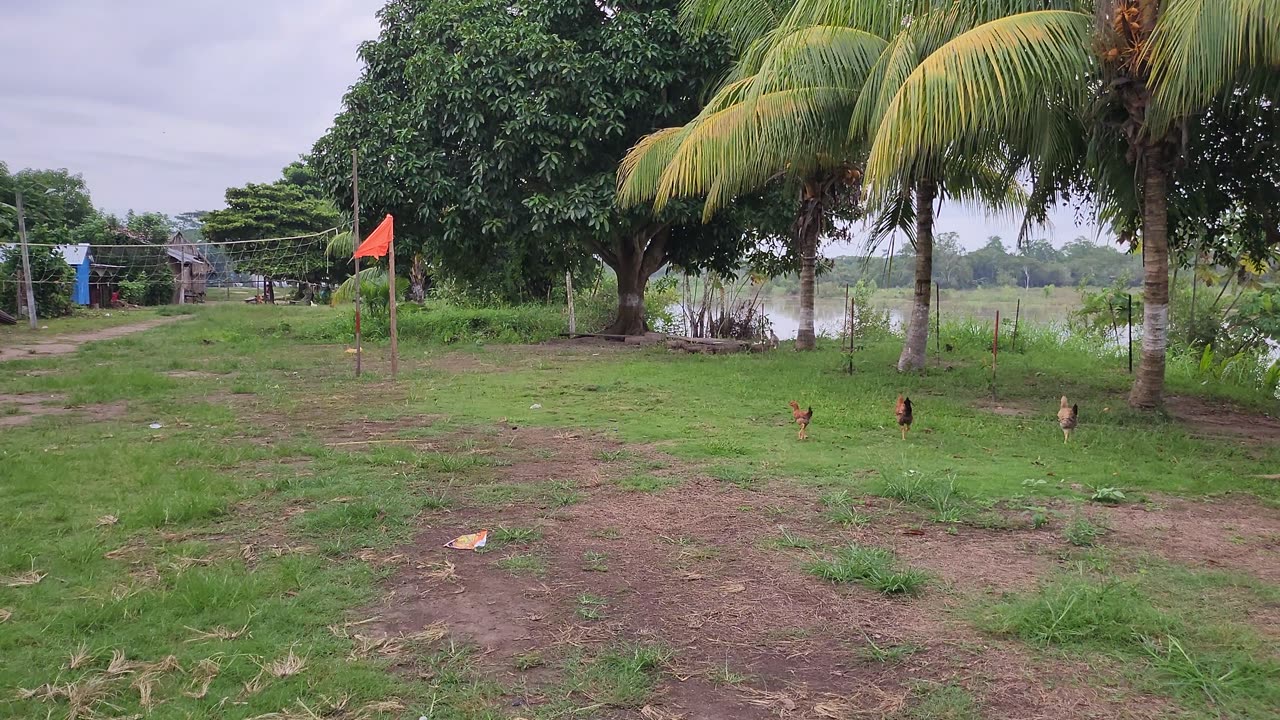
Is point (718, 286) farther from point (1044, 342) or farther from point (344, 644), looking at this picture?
point (344, 644)

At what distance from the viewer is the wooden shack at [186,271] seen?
32.6m

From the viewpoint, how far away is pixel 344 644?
289cm

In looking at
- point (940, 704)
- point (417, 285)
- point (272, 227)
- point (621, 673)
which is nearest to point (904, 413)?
point (940, 704)

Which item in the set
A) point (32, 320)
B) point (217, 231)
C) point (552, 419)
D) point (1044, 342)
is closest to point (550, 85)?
point (552, 419)

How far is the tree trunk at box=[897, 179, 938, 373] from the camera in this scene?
10289 mm

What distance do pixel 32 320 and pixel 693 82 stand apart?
15.2 m

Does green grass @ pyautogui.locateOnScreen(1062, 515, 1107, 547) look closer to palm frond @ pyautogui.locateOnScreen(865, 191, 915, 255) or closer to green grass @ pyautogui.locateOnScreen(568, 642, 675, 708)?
green grass @ pyautogui.locateOnScreen(568, 642, 675, 708)

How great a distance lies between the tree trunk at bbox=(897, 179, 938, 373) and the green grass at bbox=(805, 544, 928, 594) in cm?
719

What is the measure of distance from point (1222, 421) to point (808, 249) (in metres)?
7.04

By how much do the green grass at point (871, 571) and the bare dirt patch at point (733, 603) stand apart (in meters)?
0.06

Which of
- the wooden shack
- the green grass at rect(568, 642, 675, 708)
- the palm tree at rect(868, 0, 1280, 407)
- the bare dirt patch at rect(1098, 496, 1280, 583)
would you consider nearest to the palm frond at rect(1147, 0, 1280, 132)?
the palm tree at rect(868, 0, 1280, 407)

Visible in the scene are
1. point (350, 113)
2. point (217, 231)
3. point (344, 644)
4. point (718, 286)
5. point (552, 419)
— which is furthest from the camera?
point (217, 231)

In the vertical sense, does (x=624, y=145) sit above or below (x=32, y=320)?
above

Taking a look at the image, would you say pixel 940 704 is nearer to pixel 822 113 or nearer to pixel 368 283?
pixel 822 113
